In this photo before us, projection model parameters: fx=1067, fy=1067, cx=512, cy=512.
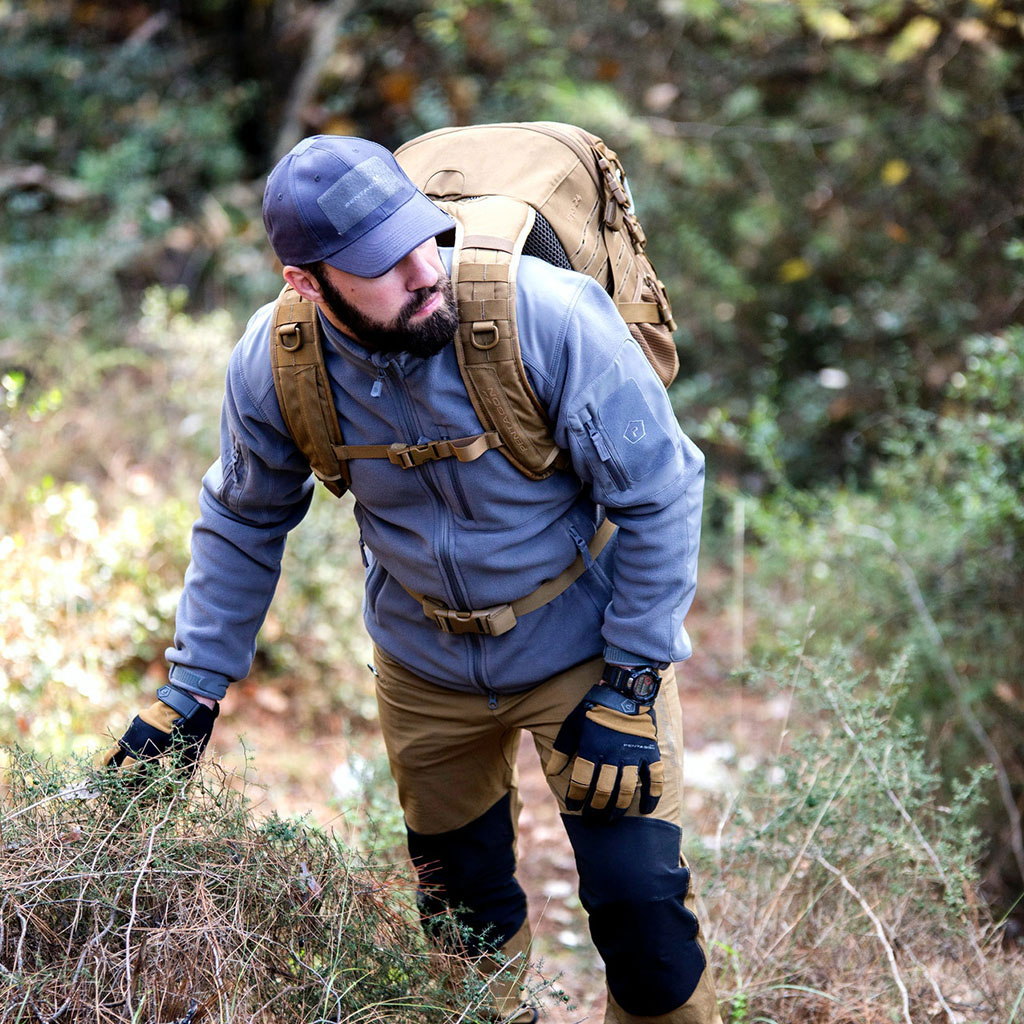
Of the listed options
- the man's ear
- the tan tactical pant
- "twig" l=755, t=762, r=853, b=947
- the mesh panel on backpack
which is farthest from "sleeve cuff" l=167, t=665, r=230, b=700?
"twig" l=755, t=762, r=853, b=947

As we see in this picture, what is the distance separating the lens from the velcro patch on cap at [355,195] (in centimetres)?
197

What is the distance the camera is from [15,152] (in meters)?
8.17

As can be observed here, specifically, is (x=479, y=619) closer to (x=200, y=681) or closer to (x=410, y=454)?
(x=410, y=454)

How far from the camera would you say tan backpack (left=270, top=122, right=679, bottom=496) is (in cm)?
206

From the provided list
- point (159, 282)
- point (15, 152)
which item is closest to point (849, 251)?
point (159, 282)

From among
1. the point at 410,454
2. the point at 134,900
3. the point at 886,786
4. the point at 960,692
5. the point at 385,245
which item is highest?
the point at 385,245

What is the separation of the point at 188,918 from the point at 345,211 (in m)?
1.28

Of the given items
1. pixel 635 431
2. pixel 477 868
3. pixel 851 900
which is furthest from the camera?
pixel 851 900

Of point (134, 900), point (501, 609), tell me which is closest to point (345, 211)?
point (501, 609)

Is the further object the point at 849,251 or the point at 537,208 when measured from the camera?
the point at 849,251

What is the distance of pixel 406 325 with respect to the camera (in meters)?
2.02

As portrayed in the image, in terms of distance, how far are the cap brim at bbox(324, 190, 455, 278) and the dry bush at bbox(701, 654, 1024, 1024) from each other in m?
1.62

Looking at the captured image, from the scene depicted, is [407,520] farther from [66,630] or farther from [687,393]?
[687,393]

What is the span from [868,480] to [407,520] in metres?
5.06
